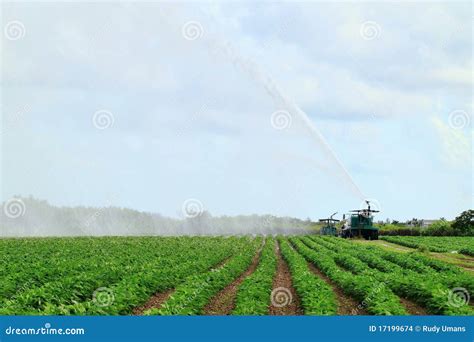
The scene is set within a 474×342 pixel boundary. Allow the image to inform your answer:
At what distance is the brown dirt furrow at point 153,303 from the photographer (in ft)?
62.8

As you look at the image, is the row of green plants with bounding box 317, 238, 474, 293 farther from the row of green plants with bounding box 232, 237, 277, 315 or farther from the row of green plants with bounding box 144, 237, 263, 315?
the row of green plants with bounding box 144, 237, 263, 315

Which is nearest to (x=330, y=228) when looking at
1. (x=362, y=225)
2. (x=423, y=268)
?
(x=362, y=225)

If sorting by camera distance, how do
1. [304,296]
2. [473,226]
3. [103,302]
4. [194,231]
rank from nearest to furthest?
[103,302], [304,296], [473,226], [194,231]

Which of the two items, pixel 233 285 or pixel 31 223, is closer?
pixel 233 285

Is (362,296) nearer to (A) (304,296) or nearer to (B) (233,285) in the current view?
(A) (304,296)

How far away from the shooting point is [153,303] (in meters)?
20.8

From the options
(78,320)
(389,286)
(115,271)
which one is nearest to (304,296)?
(389,286)

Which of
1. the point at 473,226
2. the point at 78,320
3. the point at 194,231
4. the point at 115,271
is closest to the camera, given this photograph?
the point at 78,320

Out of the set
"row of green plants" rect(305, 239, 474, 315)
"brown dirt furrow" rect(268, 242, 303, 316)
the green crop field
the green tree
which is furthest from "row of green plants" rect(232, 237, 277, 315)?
the green tree

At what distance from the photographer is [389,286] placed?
23.3 metres

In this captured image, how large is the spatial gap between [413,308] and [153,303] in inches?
326

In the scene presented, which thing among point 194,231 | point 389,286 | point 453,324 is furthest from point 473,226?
point 453,324

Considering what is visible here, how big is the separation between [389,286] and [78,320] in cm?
1257

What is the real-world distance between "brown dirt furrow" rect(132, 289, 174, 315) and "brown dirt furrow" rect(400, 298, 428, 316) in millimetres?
7732
